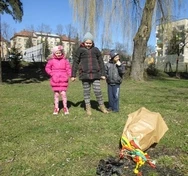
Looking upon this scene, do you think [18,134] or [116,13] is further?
[116,13]

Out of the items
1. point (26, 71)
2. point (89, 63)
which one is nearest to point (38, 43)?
point (26, 71)

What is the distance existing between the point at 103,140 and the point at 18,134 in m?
1.50

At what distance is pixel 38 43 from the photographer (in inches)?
2484

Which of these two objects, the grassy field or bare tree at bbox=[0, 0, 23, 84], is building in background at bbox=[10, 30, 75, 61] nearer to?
bare tree at bbox=[0, 0, 23, 84]

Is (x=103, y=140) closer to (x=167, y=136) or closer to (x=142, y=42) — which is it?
(x=167, y=136)

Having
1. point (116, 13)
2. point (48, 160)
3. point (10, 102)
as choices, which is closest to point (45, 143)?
point (48, 160)

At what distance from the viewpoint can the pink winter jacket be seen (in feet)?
22.3

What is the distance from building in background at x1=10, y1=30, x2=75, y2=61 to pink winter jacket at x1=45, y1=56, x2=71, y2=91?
1992 cm

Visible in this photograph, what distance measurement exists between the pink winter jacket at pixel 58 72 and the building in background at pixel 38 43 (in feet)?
65.4

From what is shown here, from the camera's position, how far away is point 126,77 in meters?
18.2

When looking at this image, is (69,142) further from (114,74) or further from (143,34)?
(143,34)

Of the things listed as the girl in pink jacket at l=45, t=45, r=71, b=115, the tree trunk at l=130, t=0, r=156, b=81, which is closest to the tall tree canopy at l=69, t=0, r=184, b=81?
the tree trunk at l=130, t=0, r=156, b=81

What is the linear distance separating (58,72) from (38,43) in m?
58.1

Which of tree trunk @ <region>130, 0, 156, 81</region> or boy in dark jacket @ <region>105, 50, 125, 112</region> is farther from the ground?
tree trunk @ <region>130, 0, 156, 81</region>
